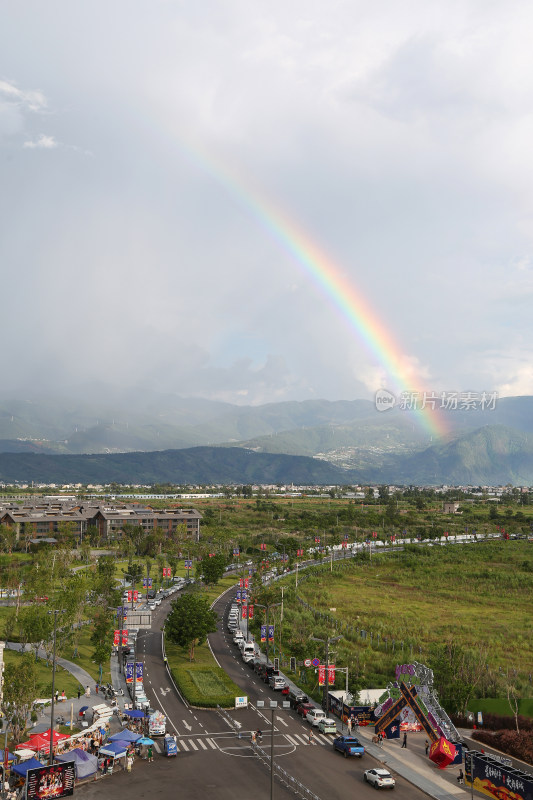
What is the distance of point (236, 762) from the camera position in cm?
4500

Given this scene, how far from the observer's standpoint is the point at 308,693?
63531 mm

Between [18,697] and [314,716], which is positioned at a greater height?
[18,697]

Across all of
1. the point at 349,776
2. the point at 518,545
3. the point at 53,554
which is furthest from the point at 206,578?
the point at 518,545

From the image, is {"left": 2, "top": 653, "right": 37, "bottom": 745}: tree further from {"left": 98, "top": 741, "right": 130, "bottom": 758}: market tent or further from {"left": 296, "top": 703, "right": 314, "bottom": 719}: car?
{"left": 296, "top": 703, "right": 314, "bottom": 719}: car

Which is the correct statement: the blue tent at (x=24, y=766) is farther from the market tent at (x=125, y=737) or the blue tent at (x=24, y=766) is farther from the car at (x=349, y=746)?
the car at (x=349, y=746)

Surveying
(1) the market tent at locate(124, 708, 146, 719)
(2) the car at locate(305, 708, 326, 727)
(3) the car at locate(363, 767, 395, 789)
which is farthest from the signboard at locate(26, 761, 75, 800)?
(2) the car at locate(305, 708, 326, 727)

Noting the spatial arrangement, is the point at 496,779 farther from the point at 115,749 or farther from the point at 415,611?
the point at 415,611

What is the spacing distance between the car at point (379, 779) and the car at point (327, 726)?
1011 centimetres

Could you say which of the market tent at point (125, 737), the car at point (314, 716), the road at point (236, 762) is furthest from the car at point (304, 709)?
the market tent at point (125, 737)

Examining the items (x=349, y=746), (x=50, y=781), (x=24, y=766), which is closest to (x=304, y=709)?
(x=349, y=746)

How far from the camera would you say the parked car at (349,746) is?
4688cm

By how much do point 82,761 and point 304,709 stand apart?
70.2 feet

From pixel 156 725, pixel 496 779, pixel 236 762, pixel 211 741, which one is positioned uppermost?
pixel 496 779

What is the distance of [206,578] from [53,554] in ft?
96.2
